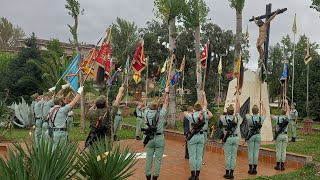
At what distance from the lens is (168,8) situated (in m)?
19.7

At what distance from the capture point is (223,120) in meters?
8.90

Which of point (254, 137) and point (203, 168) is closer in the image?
point (254, 137)

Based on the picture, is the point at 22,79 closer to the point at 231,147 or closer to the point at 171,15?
the point at 171,15

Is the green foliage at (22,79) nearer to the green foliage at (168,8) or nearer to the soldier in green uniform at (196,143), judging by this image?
the green foliage at (168,8)

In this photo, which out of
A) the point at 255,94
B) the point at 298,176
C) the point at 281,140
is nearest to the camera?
the point at 298,176

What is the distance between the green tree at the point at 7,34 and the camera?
65.1 m

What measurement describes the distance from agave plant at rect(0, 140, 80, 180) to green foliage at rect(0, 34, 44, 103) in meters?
21.1

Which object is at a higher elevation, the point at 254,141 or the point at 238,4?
the point at 238,4

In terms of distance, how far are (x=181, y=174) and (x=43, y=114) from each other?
5.22 m

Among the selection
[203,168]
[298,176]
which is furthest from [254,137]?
[203,168]

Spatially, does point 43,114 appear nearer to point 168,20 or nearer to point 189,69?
point 168,20

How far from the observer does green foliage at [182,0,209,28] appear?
19781 millimetres

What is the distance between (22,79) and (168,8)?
11.3m

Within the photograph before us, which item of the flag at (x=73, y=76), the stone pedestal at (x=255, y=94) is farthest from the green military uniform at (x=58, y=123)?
the stone pedestal at (x=255, y=94)
